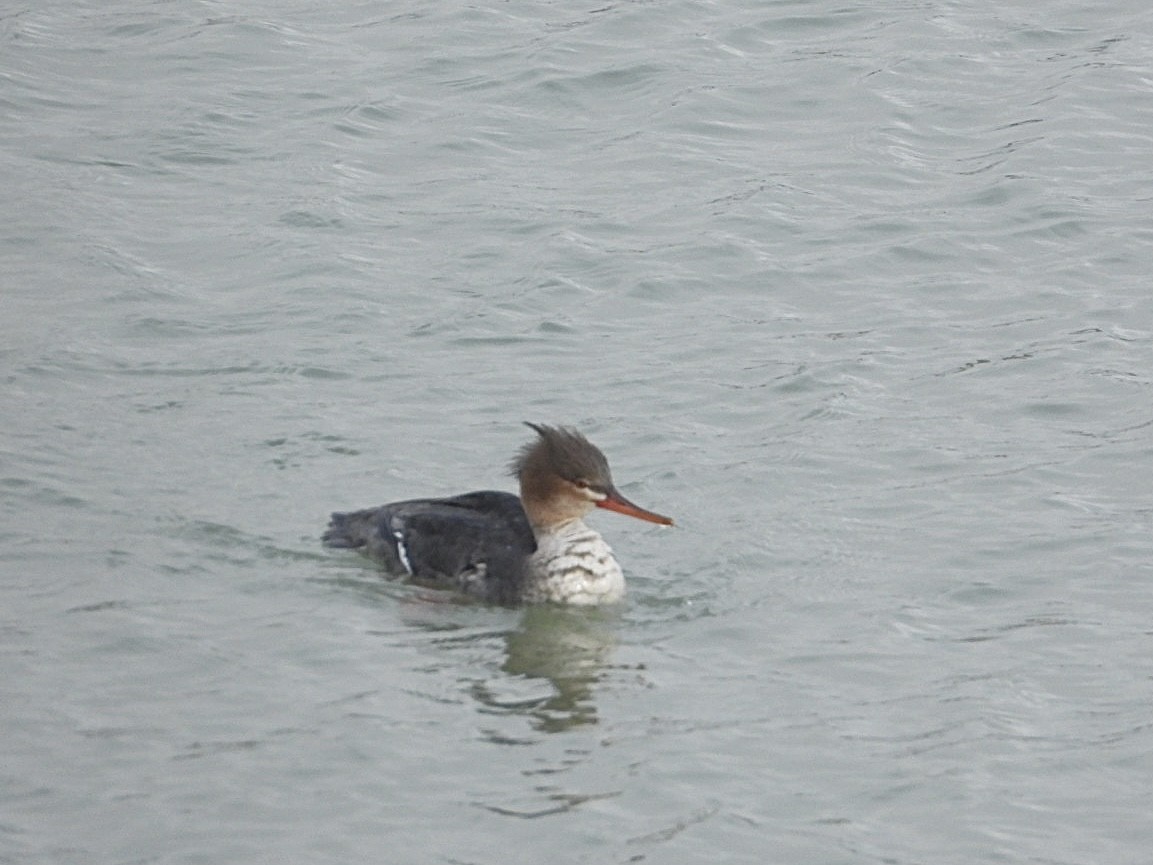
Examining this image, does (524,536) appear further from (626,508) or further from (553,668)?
(553,668)

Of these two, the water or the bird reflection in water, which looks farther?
the bird reflection in water

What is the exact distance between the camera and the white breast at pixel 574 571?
1069 centimetres

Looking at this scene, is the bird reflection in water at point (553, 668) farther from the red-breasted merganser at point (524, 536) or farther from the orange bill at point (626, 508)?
the orange bill at point (626, 508)

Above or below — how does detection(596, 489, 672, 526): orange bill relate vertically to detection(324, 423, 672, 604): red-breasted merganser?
above

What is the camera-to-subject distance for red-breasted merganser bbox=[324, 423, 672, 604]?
10766 mm

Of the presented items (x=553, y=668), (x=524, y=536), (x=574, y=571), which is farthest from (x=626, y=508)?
(x=553, y=668)

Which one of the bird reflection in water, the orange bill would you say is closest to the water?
the bird reflection in water

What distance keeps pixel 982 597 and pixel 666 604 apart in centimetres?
158

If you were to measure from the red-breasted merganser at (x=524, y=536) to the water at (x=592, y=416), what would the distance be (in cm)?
17

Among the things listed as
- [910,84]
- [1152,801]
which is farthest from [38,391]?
[910,84]

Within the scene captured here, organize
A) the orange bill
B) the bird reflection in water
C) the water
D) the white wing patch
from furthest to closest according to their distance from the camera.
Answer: the white wing patch → the orange bill → the bird reflection in water → the water

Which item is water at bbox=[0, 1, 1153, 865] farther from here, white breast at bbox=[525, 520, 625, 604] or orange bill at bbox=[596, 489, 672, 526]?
orange bill at bbox=[596, 489, 672, 526]

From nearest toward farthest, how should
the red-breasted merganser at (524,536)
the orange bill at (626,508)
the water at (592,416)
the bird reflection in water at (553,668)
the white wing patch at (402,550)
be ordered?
the water at (592,416), the bird reflection in water at (553,668), the orange bill at (626,508), the red-breasted merganser at (524,536), the white wing patch at (402,550)

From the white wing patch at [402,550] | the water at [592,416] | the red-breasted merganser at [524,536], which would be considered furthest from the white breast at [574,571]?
the white wing patch at [402,550]
